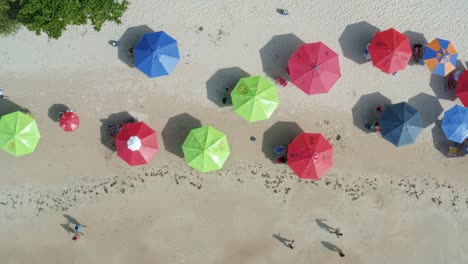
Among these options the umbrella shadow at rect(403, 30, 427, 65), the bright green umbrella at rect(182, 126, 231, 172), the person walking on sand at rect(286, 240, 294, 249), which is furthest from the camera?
the umbrella shadow at rect(403, 30, 427, 65)

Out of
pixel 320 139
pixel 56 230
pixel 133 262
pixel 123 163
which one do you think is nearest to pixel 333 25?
pixel 320 139

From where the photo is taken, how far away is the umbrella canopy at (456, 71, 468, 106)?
46.7ft

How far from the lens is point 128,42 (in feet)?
48.0

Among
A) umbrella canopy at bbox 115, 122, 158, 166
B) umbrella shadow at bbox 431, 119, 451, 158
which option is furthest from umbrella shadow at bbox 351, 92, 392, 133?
umbrella canopy at bbox 115, 122, 158, 166

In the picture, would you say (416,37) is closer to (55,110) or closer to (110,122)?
(110,122)

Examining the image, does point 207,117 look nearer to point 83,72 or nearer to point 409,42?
point 83,72

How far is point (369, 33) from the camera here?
1497 centimetres

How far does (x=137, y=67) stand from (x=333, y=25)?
780cm

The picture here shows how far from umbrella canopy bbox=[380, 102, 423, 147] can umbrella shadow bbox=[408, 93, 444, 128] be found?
2.68ft

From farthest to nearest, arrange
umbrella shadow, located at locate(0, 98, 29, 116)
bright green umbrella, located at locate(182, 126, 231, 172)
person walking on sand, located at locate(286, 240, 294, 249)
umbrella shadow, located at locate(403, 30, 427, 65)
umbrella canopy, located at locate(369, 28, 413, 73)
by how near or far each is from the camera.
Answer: umbrella shadow, located at locate(403, 30, 427, 65)
person walking on sand, located at locate(286, 240, 294, 249)
umbrella shadow, located at locate(0, 98, 29, 116)
umbrella canopy, located at locate(369, 28, 413, 73)
bright green umbrella, located at locate(182, 126, 231, 172)

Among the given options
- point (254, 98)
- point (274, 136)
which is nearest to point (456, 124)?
point (274, 136)

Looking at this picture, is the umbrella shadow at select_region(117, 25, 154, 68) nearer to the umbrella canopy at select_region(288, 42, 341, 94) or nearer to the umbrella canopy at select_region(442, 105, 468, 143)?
the umbrella canopy at select_region(288, 42, 341, 94)

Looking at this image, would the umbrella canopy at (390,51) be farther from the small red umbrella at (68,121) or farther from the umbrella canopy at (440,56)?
the small red umbrella at (68,121)

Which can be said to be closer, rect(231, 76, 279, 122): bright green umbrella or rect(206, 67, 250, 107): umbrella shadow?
rect(231, 76, 279, 122): bright green umbrella
